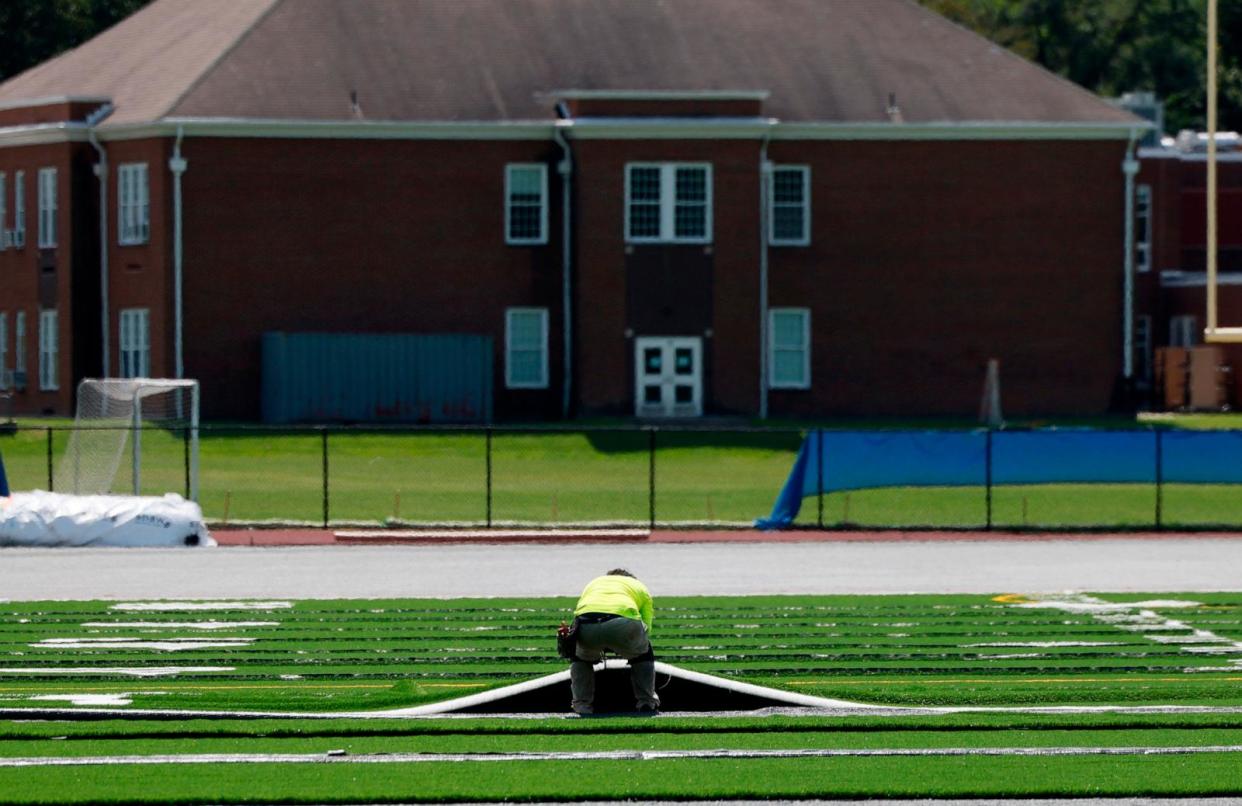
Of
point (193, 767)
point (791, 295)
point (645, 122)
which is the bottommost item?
point (193, 767)

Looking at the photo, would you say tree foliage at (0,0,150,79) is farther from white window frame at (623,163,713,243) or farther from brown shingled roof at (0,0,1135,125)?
white window frame at (623,163,713,243)

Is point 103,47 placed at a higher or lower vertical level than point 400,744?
higher

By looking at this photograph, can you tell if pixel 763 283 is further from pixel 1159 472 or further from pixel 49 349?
pixel 1159 472

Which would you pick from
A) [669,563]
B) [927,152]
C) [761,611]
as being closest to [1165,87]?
[927,152]

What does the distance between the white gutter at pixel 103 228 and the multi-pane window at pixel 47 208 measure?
51.1 inches

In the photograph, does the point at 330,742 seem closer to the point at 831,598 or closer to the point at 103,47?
the point at 831,598

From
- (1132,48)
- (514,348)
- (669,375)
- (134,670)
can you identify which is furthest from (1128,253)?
(134,670)

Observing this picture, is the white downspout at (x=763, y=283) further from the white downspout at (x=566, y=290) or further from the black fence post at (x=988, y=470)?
the black fence post at (x=988, y=470)

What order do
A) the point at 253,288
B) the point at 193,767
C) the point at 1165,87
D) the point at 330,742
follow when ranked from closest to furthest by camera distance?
the point at 193,767 < the point at 330,742 < the point at 253,288 < the point at 1165,87

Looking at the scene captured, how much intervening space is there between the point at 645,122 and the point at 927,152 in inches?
263

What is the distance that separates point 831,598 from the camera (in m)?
28.1

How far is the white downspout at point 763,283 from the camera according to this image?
→ 5541 cm

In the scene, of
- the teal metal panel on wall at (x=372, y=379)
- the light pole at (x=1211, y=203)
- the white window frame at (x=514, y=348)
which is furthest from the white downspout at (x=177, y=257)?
the light pole at (x=1211, y=203)

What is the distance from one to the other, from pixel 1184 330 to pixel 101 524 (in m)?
36.6
